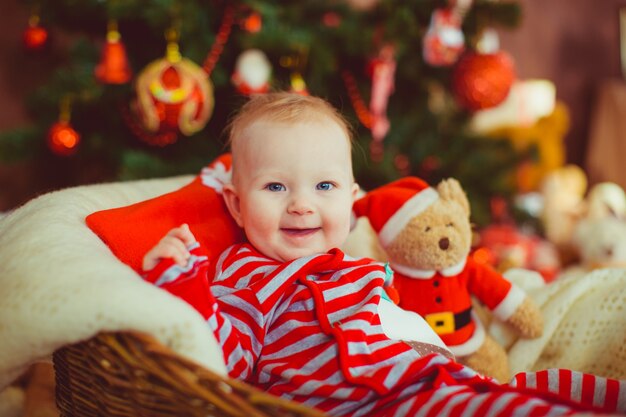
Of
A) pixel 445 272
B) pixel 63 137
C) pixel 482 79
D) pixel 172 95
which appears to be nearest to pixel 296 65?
pixel 172 95

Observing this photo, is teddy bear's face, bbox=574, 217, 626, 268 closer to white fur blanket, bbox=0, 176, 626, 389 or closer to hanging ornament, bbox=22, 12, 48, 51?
white fur blanket, bbox=0, 176, 626, 389

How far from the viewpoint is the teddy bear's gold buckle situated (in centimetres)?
118

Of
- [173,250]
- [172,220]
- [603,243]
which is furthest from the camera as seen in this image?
[603,243]

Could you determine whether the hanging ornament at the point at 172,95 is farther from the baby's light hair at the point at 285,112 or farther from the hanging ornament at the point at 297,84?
the baby's light hair at the point at 285,112

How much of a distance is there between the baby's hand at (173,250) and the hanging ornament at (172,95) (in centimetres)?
77

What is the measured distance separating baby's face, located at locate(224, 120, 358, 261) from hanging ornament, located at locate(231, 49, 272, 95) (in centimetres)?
66

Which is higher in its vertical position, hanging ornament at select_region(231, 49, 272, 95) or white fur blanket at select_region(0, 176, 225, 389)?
hanging ornament at select_region(231, 49, 272, 95)

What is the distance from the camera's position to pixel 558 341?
49.7 inches

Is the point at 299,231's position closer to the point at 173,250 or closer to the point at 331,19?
the point at 173,250

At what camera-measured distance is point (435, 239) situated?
114cm

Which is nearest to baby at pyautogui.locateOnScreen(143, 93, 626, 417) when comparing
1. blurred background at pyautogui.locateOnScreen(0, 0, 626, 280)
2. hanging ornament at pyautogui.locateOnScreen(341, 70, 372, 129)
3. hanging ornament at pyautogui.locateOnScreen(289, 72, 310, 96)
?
blurred background at pyautogui.locateOnScreen(0, 0, 626, 280)

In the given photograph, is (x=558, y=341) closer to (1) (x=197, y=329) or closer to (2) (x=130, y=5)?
(1) (x=197, y=329)

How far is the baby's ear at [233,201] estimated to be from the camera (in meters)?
1.12

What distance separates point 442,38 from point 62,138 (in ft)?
3.63
